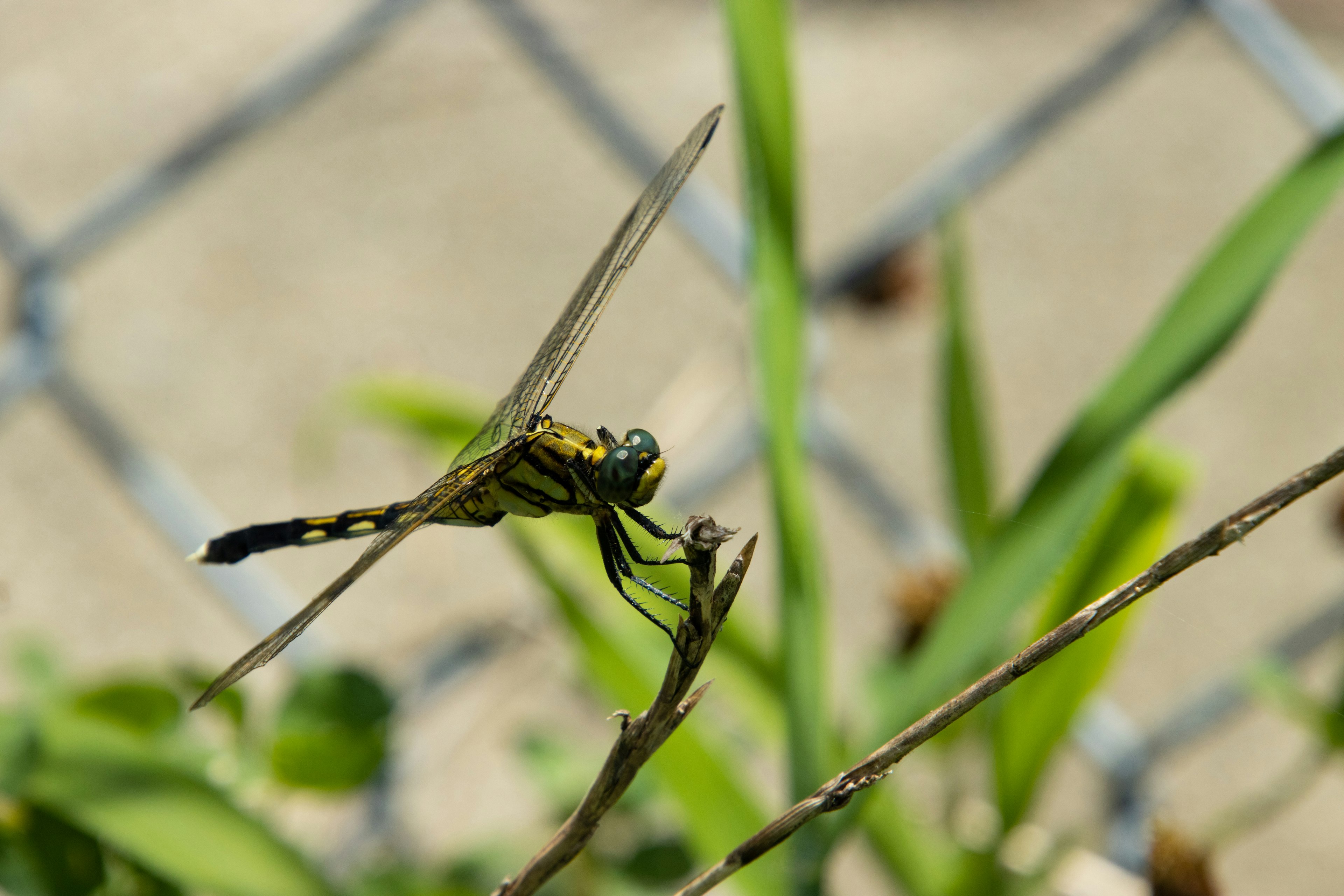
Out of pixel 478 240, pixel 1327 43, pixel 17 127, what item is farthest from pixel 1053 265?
pixel 17 127

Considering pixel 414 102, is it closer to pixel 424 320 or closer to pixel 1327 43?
pixel 424 320

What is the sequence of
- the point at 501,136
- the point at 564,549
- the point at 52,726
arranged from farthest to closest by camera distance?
the point at 501,136, the point at 564,549, the point at 52,726

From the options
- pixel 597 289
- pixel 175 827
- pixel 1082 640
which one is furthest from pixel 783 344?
pixel 175 827

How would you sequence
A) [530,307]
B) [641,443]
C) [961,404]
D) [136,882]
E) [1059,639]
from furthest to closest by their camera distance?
[530,307], [961,404], [136,882], [641,443], [1059,639]

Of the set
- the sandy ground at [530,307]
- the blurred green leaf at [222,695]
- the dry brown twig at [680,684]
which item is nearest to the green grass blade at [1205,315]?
the dry brown twig at [680,684]

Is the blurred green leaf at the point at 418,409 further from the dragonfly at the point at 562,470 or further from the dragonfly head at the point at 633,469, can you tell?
the dragonfly head at the point at 633,469

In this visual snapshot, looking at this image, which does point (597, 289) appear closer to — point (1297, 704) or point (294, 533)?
point (294, 533)

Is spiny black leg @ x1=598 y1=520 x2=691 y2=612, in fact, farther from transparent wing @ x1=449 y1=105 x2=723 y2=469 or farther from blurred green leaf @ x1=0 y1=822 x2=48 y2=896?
blurred green leaf @ x1=0 y1=822 x2=48 y2=896
